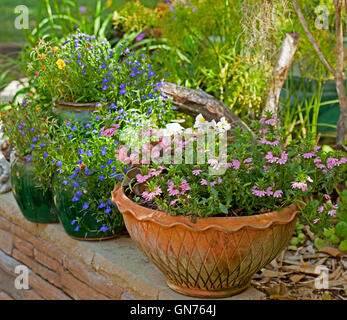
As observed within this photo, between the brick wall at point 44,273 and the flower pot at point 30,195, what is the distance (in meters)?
0.14

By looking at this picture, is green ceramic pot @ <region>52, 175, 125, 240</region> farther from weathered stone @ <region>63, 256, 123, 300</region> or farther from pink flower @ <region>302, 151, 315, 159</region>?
→ pink flower @ <region>302, 151, 315, 159</region>

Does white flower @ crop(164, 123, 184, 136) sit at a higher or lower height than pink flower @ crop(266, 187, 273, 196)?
higher

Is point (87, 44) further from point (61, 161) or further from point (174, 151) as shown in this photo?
point (174, 151)

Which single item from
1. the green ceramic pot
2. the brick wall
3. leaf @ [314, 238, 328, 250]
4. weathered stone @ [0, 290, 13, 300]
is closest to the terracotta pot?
the brick wall

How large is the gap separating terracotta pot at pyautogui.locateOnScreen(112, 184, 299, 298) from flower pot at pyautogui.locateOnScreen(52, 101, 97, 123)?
2.50ft

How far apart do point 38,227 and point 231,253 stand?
1.38 metres

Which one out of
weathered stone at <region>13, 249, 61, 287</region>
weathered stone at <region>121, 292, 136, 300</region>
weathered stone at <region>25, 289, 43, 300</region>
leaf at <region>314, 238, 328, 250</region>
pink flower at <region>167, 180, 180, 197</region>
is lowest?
weathered stone at <region>25, 289, 43, 300</region>

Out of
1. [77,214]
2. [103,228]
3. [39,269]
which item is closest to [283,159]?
[103,228]

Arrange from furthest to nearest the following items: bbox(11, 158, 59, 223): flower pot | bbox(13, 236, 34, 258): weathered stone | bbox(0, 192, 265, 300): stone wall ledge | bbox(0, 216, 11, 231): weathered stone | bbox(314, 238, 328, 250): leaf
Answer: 1. bbox(0, 216, 11, 231): weathered stone
2. bbox(13, 236, 34, 258): weathered stone
3. bbox(11, 158, 59, 223): flower pot
4. bbox(314, 238, 328, 250): leaf
5. bbox(0, 192, 265, 300): stone wall ledge

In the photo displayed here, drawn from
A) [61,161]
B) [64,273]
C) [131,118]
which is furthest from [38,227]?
[131,118]

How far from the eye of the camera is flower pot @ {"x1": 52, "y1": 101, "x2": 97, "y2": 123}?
2.75m

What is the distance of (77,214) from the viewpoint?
259cm

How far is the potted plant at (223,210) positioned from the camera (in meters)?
1.95

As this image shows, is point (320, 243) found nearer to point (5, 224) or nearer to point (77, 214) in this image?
point (77, 214)
